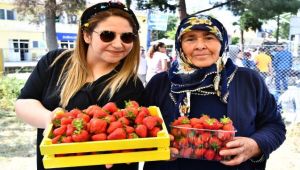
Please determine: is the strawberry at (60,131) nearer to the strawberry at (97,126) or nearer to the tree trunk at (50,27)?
the strawberry at (97,126)

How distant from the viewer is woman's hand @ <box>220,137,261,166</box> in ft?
5.85

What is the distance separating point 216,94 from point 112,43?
0.64 meters

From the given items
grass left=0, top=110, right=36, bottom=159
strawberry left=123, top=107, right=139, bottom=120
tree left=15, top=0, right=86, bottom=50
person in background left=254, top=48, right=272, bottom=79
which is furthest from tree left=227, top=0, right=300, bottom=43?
strawberry left=123, top=107, right=139, bottom=120

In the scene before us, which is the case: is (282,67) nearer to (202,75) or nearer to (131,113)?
(202,75)

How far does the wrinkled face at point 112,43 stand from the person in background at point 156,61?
24.5 ft

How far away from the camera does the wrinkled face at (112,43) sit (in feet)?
6.66

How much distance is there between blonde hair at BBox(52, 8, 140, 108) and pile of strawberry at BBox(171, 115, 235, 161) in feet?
1.56

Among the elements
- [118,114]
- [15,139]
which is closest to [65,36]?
[15,139]

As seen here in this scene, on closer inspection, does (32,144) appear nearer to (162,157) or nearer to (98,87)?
(98,87)

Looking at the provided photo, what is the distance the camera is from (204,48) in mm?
2066

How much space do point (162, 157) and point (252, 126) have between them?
680 mm

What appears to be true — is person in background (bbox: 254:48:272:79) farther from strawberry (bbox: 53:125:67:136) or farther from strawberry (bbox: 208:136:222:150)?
strawberry (bbox: 53:125:67:136)

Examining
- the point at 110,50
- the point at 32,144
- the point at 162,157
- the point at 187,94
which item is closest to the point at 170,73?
the point at 187,94

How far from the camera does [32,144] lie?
20.2 feet
